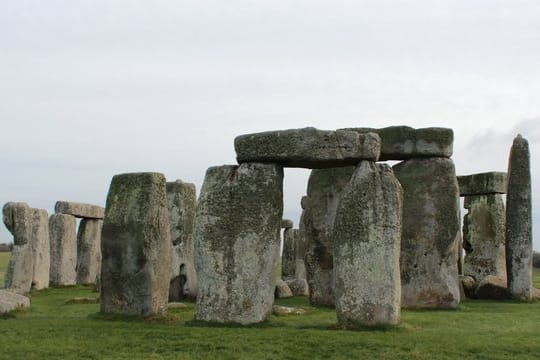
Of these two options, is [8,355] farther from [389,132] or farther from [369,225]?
[389,132]

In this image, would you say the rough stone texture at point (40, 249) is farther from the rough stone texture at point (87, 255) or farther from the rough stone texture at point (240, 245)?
the rough stone texture at point (240, 245)

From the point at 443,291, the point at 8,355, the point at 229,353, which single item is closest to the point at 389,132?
the point at 443,291

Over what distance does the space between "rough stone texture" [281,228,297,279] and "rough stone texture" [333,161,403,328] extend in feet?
62.6

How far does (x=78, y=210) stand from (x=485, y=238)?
13.9 m

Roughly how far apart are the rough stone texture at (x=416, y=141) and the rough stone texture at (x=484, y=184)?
6.73 metres

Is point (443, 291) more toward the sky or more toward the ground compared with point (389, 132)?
more toward the ground

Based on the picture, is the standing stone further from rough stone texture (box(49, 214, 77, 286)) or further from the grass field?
the grass field

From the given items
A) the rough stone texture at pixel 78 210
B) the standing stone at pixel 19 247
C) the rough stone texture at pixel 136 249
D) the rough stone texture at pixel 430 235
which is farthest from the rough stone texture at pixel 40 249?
the rough stone texture at pixel 430 235

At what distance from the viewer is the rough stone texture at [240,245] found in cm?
1219

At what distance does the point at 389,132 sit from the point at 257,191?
5.75 m

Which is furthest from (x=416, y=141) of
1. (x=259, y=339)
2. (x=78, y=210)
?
(x=78, y=210)

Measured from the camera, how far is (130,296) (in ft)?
42.0

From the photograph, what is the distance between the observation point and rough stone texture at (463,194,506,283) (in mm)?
22906

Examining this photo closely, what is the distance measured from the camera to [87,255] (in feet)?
87.5
